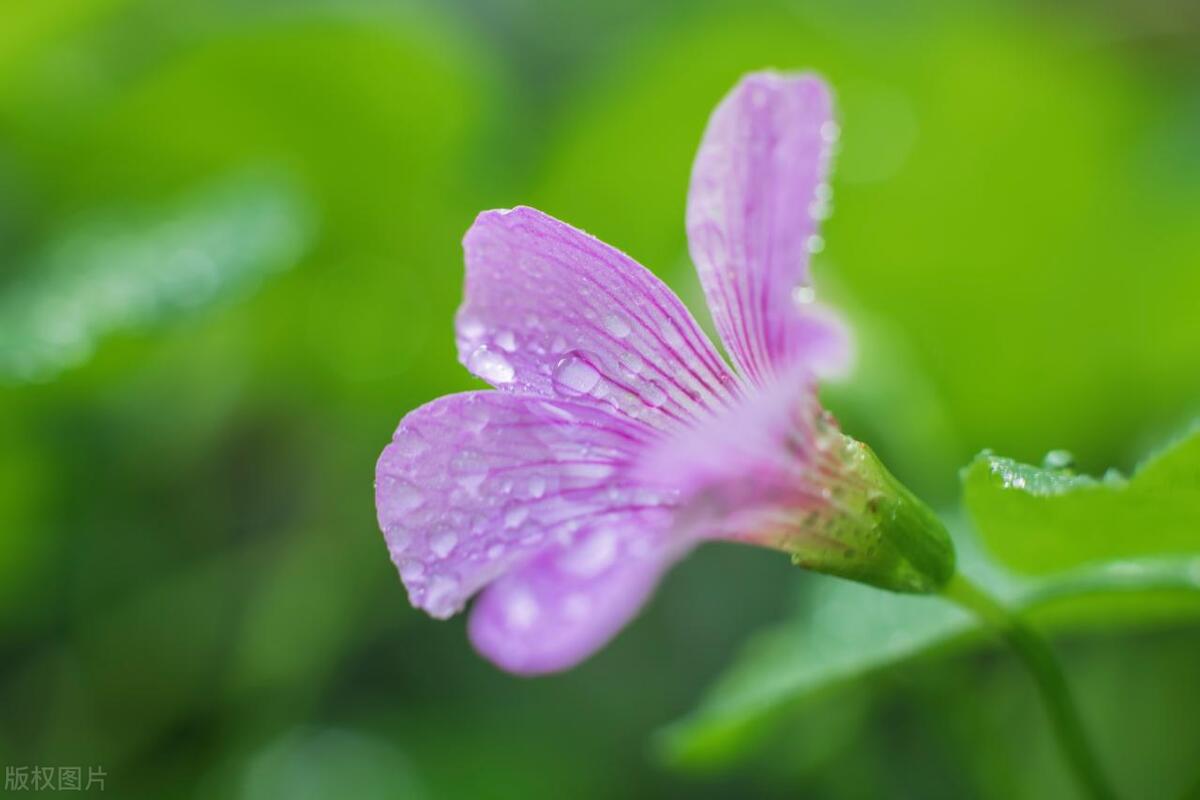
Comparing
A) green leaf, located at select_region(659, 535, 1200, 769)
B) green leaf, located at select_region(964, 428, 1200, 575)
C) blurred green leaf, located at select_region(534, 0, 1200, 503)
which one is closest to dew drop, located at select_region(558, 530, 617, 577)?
green leaf, located at select_region(964, 428, 1200, 575)

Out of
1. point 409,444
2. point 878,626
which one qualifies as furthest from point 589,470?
point 878,626

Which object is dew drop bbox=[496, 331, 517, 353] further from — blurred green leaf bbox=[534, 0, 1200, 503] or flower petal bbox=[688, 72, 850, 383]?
blurred green leaf bbox=[534, 0, 1200, 503]

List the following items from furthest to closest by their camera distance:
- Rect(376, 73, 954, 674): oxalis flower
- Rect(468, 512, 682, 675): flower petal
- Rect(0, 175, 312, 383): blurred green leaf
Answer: Rect(0, 175, 312, 383): blurred green leaf → Rect(376, 73, 954, 674): oxalis flower → Rect(468, 512, 682, 675): flower petal

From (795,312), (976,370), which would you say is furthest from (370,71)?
(795,312)

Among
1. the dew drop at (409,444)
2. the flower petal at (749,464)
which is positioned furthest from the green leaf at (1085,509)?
the dew drop at (409,444)

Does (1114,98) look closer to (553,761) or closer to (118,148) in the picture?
(553,761)

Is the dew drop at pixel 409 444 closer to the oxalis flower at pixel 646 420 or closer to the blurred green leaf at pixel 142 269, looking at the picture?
the oxalis flower at pixel 646 420

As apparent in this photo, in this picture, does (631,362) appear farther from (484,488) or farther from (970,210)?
(970,210)
